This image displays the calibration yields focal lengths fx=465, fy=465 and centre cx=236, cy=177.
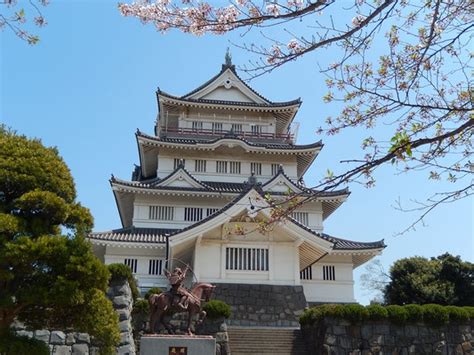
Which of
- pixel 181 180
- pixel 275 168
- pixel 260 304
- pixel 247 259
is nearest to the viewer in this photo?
pixel 260 304

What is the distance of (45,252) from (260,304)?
11.5m

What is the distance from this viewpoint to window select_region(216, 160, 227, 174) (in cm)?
2439

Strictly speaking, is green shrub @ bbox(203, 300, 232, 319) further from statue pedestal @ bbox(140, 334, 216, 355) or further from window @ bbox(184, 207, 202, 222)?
window @ bbox(184, 207, 202, 222)

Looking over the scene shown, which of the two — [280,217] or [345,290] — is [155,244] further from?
[280,217]

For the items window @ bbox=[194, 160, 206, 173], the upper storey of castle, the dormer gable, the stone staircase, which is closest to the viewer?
the stone staircase

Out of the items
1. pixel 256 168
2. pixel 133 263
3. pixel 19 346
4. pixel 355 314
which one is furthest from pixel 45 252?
pixel 256 168

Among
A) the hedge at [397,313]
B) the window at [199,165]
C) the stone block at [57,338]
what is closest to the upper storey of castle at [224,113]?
the window at [199,165]

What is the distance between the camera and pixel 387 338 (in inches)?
567

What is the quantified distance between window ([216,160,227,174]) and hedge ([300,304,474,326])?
1077cm

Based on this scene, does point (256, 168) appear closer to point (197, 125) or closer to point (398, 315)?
point (197, 125)

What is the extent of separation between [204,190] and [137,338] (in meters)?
9.07

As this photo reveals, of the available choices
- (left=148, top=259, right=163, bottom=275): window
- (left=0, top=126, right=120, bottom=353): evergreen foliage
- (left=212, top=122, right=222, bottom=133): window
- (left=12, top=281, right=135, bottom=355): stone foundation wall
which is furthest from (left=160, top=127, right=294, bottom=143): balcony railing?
(left=0, top=126, right=120, bottom=353): evergreen foliage

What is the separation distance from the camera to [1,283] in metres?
8.34

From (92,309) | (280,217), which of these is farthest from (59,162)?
(280,217)
